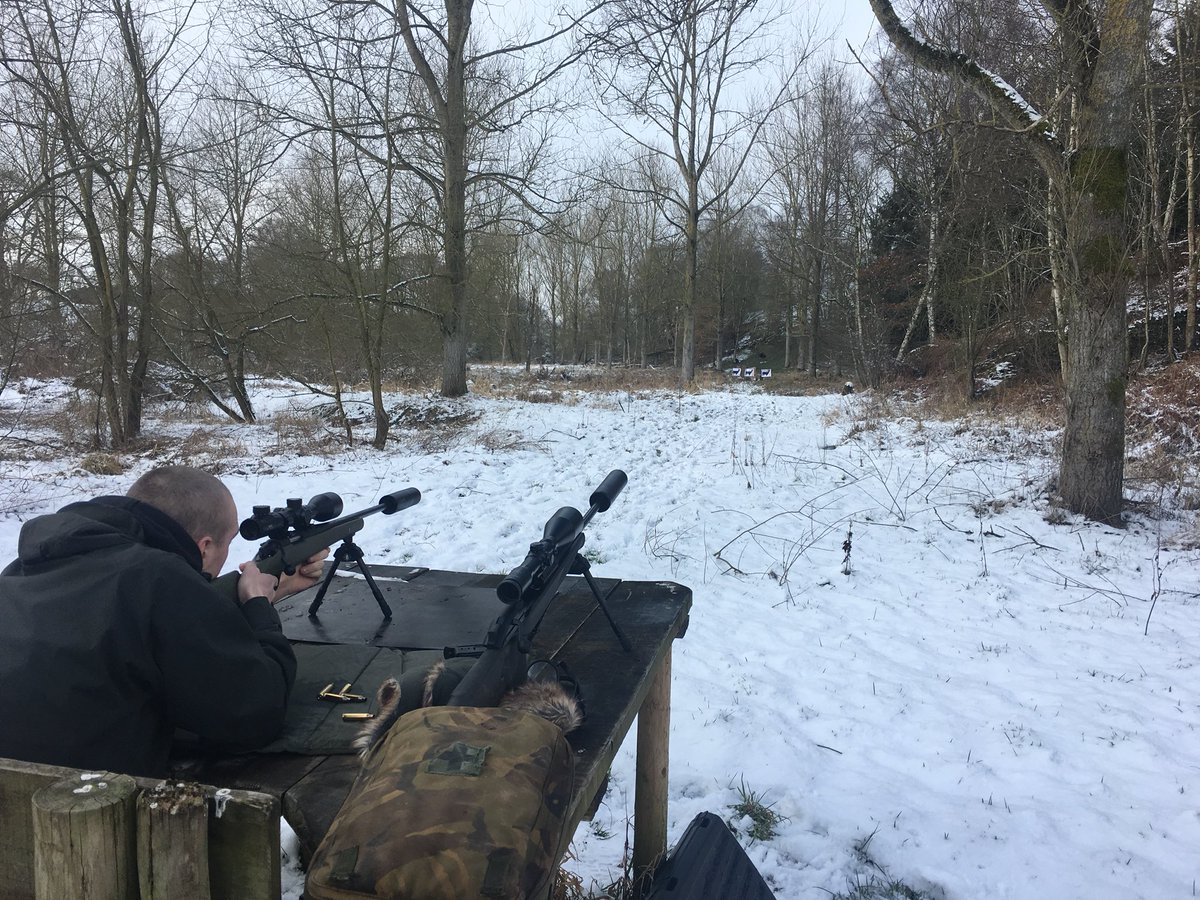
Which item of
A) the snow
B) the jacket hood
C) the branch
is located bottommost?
the snow

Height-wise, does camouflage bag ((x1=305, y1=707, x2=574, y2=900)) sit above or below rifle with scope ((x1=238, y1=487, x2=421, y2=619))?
below

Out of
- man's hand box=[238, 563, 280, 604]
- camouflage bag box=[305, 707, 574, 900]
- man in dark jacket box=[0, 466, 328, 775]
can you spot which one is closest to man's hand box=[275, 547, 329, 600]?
man's hand box=[238, 563, 280, 604]

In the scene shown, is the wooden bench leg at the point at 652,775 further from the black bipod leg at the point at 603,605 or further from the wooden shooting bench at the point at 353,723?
the black bipod leg at the point at 603,605

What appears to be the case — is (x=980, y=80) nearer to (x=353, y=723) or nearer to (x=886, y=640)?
(x=886, y=640)

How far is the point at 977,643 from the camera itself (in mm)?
4566

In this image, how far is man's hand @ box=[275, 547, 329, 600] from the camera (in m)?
2.61

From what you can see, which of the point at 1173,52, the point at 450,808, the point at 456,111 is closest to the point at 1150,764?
the point at 450,808

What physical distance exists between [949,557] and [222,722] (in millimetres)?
5877

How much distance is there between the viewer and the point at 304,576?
264 centimetres

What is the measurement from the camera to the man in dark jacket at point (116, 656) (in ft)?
5.32

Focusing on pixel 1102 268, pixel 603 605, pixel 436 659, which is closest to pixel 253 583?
pixel 436 659

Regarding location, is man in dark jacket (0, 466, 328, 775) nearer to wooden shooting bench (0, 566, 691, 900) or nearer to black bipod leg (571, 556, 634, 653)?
wooden shooting bench (0, 566, 691, 900)

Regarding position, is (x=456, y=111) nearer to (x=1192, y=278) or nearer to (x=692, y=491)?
(x=692, y=491)

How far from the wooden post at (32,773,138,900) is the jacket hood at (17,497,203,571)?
2.83 feet
